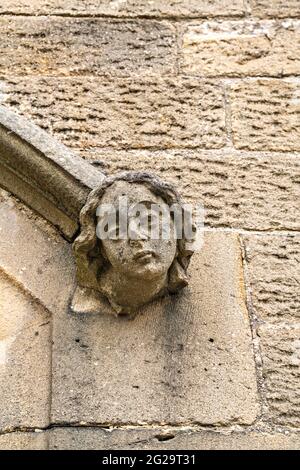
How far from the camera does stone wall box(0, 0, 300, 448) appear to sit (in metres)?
2.51

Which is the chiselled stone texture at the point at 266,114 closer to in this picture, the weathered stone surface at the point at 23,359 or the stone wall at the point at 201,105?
the stone wall at the point at 201,105

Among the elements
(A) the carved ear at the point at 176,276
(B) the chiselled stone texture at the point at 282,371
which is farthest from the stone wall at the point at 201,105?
(A) the carved ear at the point at 176,276

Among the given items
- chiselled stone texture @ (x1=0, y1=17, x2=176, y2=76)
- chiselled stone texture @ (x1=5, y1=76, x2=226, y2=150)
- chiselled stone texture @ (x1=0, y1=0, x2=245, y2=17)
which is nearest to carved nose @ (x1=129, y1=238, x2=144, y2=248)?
chiselled stone texture @ (x1=5, y1=76, x2=226, y2=150)

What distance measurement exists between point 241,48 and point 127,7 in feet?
1.39

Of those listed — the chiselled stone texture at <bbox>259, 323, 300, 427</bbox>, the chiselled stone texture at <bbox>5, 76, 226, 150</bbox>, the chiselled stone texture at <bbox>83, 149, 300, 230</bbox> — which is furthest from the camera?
the chiselled stone texture at <bbox>5, 76, 226, 150</bbox>

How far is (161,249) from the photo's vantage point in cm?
224

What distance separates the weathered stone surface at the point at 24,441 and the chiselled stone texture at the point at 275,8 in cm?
174

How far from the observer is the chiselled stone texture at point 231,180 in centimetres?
265

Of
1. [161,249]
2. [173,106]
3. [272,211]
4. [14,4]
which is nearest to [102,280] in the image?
[161,249]

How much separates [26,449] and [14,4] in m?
1.68

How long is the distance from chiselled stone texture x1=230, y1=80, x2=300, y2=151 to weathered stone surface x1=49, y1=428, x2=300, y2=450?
0.99 m

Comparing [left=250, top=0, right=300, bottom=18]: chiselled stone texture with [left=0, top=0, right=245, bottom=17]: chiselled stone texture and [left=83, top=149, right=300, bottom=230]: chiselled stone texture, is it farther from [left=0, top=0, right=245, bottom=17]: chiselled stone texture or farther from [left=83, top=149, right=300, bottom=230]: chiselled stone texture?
[left=83, top=149, right=300, bottom=230]: chiselled stone texture

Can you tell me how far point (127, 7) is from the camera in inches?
126
